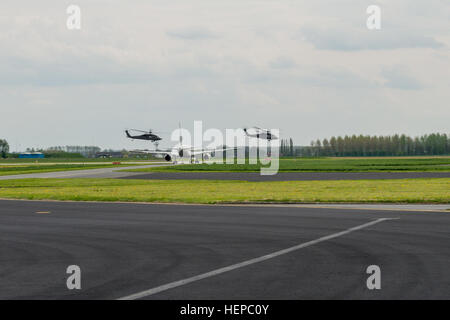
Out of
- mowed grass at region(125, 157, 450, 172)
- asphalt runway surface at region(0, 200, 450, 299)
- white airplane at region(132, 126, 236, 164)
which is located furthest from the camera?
white airplane at region(132, 126, 236, 164)

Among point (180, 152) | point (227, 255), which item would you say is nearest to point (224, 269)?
point (227, 255)

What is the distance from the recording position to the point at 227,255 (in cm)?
1302

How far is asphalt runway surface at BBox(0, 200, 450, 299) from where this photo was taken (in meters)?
9.52

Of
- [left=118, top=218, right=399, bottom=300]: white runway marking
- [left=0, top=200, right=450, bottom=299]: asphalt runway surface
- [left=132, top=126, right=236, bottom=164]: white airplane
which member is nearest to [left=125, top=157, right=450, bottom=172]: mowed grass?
[left=132, top=126, right=236, bottom=164]: white airplane

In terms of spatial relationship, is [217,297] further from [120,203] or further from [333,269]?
[120,203]

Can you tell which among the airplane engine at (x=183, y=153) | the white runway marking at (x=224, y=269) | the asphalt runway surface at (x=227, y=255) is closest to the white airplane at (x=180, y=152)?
the airplane engine at (x=183, y=153)

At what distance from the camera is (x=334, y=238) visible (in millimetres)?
15422

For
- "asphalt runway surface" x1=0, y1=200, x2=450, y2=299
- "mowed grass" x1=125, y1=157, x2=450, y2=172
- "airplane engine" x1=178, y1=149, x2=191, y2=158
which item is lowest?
"asphalt runway surface" x1=0, y1=200, x2=450, y2=299

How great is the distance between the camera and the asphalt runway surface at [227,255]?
9523 mm

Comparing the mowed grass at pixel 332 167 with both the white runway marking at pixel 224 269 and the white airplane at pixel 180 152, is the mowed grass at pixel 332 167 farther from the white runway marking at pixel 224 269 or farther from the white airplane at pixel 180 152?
the white runway marking at pixel 224 269

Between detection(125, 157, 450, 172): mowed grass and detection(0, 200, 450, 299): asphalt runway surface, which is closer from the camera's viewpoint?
detection(0, 200, 450, 299): asphalt runway surface

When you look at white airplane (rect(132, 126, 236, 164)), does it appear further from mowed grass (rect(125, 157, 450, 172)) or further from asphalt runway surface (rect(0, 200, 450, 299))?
asphalt runway surface (rect(0, 200, 450, 299))
